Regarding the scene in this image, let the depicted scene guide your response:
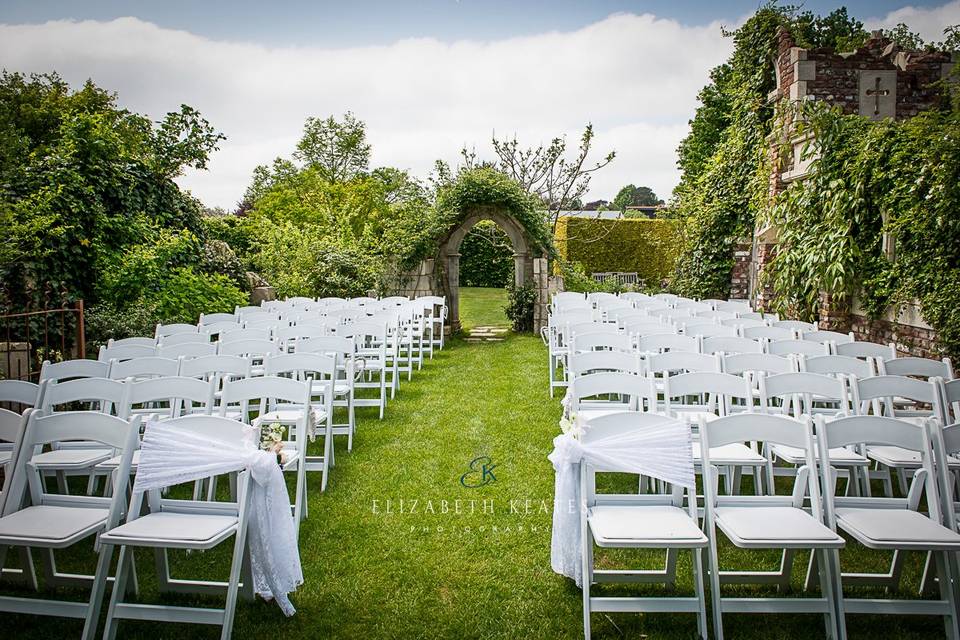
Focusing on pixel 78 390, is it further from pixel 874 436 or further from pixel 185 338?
pixel 874 436

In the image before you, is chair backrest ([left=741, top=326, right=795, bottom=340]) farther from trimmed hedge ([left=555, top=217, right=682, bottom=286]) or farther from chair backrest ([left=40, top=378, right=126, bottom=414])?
→ trimmed hedge ([left=555, top=217, right=682, bottom=286])

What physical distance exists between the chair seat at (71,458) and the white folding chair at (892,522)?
12.9 ft

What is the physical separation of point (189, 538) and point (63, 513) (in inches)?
32.5

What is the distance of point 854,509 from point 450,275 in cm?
1149

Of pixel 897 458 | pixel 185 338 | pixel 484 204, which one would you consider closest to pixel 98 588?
pixel 185 338

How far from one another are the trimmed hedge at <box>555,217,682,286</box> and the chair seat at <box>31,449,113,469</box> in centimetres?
1824

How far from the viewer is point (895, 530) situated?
266 centimetres

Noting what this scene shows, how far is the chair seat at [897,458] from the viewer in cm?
362

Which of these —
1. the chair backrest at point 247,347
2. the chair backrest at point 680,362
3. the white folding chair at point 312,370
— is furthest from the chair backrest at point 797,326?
the chair backrest at point 247,347

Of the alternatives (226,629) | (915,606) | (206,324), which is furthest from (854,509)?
(206,324)

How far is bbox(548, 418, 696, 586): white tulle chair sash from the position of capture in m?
2.89

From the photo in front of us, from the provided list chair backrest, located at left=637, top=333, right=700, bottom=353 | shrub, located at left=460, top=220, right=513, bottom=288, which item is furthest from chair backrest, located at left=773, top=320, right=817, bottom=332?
shrub, located at left=460, top=220, right=513, bottom=288

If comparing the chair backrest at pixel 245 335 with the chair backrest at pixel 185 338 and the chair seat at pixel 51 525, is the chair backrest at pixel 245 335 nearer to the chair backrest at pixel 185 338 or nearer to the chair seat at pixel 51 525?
the chair backrest at pixel 185 338

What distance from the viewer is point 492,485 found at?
4.74m
